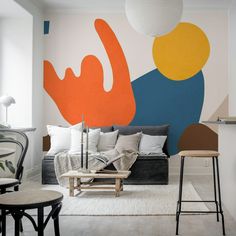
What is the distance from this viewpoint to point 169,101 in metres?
7.02

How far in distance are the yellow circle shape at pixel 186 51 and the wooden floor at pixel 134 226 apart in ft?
11.1

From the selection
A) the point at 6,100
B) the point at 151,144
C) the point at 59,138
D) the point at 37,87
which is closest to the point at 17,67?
the point at 37,87

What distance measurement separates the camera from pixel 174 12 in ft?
10.7

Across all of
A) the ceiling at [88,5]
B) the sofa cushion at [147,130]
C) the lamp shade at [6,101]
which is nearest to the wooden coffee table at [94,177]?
the sofa cushion at [147,130]

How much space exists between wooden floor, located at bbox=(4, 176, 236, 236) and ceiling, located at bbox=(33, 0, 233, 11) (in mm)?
3838

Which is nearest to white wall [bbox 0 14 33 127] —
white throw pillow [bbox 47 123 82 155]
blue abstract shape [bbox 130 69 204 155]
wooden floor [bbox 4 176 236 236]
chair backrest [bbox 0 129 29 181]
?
white throw pillow [bbox 47 123 82 155]

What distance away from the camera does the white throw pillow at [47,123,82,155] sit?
20.9 ft

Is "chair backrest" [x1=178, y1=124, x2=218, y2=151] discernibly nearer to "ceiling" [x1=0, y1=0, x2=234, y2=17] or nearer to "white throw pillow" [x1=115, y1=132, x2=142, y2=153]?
"white throw pillow" [x1=115, y1=132, x2=142, y2=153]

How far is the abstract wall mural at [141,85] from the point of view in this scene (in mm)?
6988

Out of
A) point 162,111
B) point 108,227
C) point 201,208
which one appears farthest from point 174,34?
point 108,227

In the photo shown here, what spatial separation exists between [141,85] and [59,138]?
171 centimetres

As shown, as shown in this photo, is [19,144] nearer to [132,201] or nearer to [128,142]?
[132,201]

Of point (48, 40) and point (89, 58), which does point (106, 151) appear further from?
point (48, 40)

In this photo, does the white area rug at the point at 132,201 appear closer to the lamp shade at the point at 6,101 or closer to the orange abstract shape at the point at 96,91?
the lamp shade at the point at 6,101
